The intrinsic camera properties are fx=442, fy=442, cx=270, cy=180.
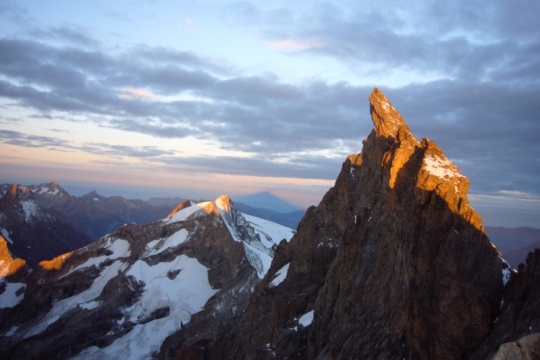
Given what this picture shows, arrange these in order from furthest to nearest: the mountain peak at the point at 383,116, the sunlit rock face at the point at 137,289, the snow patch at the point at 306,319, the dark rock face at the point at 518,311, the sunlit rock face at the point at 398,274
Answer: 1. the sunlit rock face at the point at 137,289
2. the mountain peak at the point at 383,116
3. the snow patch at the point at 306,319
4. the sunlit rock face at the point at 398,274
5. the dark rock face at the point at 518,311

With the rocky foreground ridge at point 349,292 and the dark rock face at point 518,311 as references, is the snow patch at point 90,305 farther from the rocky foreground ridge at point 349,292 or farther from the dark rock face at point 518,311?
the dark rock face at point 518,311

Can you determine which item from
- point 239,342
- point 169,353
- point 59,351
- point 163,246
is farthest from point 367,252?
point 163,246

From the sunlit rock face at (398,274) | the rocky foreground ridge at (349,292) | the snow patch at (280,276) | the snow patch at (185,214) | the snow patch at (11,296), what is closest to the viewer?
the rocky foreground ridge at (349,292)

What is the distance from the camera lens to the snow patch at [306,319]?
57.0 m

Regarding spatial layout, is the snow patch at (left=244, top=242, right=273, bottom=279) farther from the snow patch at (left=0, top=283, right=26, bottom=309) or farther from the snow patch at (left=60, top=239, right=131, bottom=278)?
the snow patch at (left=0, top=283, right=26, bottom=309)

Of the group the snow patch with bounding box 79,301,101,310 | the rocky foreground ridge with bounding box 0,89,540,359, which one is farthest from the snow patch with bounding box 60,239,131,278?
the snow patch with bounding box 79,301,101,310

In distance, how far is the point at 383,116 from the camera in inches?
2420

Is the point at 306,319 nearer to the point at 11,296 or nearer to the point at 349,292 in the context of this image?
the point at 349,292

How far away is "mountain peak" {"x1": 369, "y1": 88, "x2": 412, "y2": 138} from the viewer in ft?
198

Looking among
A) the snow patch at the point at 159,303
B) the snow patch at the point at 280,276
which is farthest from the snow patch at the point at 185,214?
the snow patch at the point at 280,276

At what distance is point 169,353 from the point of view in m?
110

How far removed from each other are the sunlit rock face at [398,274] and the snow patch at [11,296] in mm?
137316

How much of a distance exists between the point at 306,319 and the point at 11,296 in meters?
157

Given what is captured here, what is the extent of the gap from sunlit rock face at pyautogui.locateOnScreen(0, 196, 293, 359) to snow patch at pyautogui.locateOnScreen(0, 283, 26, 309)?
40 centimetres
